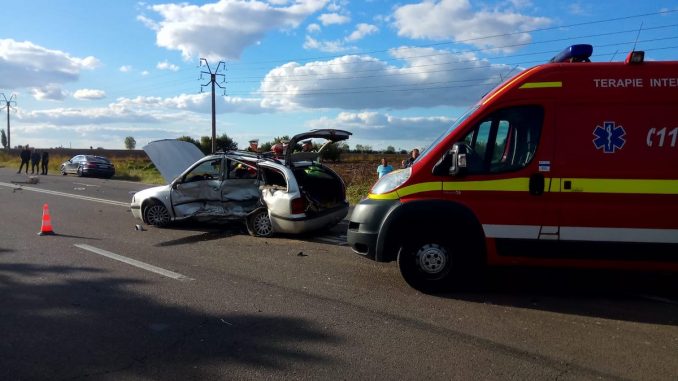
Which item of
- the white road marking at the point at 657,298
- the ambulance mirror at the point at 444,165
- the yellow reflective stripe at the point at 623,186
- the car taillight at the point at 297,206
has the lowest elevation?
the white road marking at the point at 657,298

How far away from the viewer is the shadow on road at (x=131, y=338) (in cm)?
397

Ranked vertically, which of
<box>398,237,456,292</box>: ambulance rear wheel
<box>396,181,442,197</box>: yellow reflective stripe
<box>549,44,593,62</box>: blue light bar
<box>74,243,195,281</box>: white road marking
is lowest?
<box>74,243,195,281</box>: white road marking

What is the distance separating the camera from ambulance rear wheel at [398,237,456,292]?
19.5ft

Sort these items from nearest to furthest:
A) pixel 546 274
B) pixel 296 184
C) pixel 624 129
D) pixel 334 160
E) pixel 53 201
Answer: pixel 624 129
pixel 546 274
pixel 296 184
pixel 53 201
pixel 334 160

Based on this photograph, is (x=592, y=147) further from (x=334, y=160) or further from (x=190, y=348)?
(x=334, y=160)

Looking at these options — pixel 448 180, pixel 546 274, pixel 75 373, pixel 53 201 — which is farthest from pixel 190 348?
pixel 53 201

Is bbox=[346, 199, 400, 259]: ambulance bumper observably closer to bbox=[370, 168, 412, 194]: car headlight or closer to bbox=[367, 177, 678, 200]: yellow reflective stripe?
bbox=[370, 168, 412, 194]: car headlight

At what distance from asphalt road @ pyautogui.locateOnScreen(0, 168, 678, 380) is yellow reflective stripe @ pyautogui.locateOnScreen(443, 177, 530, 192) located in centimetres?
122

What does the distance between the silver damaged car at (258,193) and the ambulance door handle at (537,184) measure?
13.4 ft

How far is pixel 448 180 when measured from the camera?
5754mm

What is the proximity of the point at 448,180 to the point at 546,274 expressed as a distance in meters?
2.27

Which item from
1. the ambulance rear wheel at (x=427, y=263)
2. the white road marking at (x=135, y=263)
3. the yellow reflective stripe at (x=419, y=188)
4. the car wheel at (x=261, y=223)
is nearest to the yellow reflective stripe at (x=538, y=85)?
the yellow reflective stripe at (x=419, y=188)

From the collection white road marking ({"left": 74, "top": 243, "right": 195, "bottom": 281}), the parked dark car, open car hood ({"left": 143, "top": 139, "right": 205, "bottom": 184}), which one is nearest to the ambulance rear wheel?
white road marking ({"left": 74, "top": 243, "right": 195, "bottom": 281})

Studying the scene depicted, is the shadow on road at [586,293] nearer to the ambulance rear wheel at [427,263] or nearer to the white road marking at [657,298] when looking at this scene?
the white road marking at [657,298]
